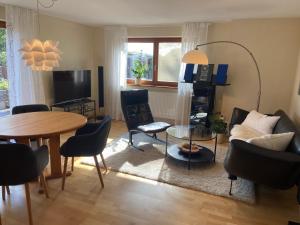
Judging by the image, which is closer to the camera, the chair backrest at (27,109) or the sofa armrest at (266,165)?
the sofa armrest at (266,165)

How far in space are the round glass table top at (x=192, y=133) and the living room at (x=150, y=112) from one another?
0.12ft

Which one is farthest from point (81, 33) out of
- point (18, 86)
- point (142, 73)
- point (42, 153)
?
point (42, 153)

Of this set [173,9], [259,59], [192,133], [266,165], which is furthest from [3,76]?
[259,59]

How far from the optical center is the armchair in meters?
2.20

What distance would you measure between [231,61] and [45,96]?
3.79 meters

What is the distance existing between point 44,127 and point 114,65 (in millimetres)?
3392

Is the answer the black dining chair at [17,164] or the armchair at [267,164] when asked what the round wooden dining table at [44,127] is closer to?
the black dining chair at [17,164]

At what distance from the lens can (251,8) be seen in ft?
11.4

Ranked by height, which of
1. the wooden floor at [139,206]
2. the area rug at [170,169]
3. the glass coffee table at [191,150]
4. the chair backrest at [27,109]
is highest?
the chair backrest at [27,109]

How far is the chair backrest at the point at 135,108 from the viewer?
4156mm

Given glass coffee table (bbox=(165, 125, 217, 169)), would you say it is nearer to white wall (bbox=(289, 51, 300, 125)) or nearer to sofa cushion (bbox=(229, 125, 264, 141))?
sofa cushion (bbox=(229, 125, 264, 141))

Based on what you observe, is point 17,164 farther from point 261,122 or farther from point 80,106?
point 80,106

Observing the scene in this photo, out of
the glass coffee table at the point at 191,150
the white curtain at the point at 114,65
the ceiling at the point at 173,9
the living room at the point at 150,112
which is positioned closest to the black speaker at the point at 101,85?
the living room at the point at 150,112

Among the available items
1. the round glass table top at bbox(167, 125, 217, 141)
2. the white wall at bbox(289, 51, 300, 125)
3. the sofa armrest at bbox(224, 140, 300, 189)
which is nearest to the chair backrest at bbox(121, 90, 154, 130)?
the round glass table top at bbox(167, 125, 217, 141)
